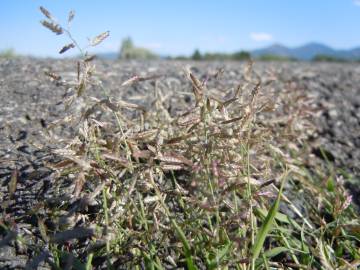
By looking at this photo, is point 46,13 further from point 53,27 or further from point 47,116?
point 47,116

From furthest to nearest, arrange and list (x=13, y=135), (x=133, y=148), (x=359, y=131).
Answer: (x=359, y=131) < (x=13, y=135) < (x=133, y=148)

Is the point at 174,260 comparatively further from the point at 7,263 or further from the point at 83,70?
the point at 83,70

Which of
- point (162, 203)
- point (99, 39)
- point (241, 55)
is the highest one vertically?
point (99, 39)

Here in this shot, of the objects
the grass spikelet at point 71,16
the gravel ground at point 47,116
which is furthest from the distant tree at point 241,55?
the grass spikelet at point 71,16

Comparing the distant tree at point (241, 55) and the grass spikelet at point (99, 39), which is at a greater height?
the grass spikelet at point (99, 39)

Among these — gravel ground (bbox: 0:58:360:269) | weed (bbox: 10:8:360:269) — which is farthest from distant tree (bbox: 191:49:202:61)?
weed (bbox: 10:8:360:269)

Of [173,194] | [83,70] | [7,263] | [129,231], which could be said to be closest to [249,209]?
[173,194]

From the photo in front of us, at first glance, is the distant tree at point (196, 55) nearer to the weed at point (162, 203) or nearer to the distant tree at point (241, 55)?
the distant tree at point (241, 55)

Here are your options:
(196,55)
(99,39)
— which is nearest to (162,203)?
(99,39)

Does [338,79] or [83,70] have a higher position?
[83,70]
